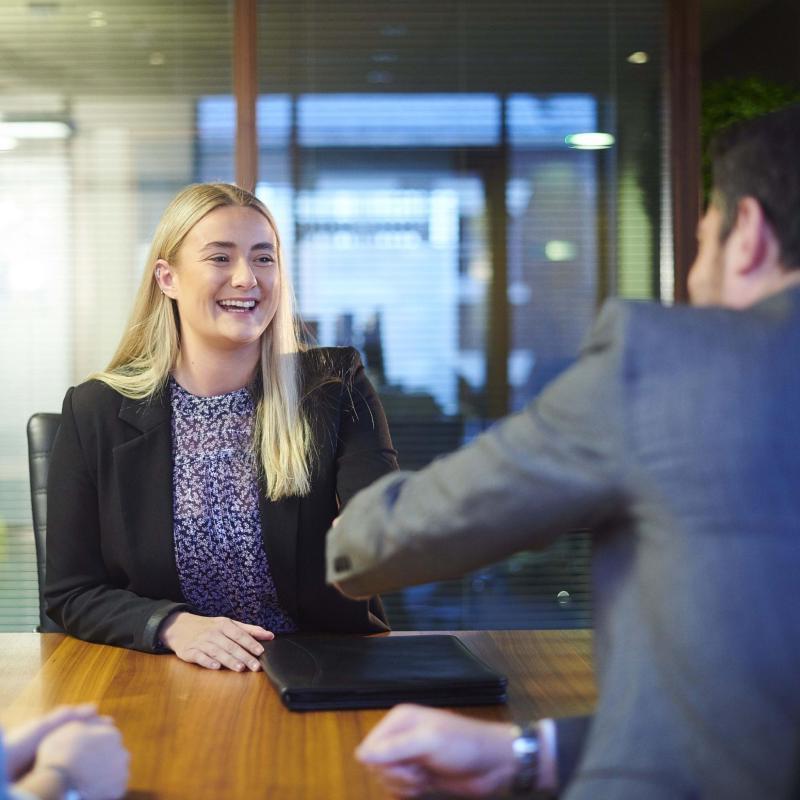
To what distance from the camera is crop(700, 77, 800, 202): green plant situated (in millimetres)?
3951

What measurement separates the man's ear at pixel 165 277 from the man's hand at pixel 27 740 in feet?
4.71

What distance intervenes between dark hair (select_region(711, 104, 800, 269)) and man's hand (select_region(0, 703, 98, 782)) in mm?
804

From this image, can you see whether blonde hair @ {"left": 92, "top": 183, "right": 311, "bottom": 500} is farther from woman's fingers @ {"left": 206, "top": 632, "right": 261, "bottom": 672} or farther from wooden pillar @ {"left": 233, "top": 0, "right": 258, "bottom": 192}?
wooden pillar @ {"left": 233, "top": 0, "right": 258, "bottom": 192}

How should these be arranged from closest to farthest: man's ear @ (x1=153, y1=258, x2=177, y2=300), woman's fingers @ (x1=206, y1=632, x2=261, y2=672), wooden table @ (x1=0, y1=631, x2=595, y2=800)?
1. wooden table @ (x1=0, y1=631, x2=595, y2=800)
2. woman's fingers @ (x1=206, y1=632, x2=261, y2=672)
3. man's ear @ (x1=153, y1=258, x2=177, y2=300)

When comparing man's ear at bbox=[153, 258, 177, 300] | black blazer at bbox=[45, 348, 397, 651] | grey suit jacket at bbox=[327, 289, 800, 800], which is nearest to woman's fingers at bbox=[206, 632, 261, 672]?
black blazer at bbox=[45, 348, 397, 651]

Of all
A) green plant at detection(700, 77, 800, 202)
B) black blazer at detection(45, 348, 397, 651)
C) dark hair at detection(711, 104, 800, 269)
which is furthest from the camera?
green plant at detection(700, 77, 800, 202)

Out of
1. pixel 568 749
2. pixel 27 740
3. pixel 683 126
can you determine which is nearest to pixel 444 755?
pixel 568 749

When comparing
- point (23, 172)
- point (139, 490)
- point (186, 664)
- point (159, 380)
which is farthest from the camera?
point (23, 172)

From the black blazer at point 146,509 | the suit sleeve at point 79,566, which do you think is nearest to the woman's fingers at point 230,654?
the suit sleeve at point 79,566

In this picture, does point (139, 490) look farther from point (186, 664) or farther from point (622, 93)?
point (622, 93)

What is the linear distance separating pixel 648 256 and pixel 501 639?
235 cm

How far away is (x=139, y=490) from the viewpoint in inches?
83.9

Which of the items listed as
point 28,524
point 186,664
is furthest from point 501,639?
point 28,524

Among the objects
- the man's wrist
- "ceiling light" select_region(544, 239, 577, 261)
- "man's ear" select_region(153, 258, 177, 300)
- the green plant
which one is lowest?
the man's wrist
